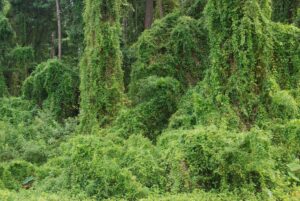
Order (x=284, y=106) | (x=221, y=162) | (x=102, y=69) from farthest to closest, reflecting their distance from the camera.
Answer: (x=102, y=69)
(x=284, y=106)
(x=221, y=162)

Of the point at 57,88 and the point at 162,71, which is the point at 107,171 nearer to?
the point at 162,71

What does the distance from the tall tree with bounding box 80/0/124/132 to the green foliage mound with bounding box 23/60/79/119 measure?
3494 mm

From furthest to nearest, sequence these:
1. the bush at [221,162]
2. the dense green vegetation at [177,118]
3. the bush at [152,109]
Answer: the bush at [152,109] < the dense green vegetation at [177,118] < the bush at [221,162]

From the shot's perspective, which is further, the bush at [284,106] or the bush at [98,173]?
the bush at [284,106]

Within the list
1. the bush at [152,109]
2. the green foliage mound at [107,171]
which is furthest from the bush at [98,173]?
the bush at [152,109]

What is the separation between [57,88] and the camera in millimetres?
14703

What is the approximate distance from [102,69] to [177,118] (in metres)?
3.04

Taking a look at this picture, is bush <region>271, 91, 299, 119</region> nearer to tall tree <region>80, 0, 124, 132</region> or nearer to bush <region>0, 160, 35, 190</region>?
tall tree <region>80, 0, 124, 132</region>

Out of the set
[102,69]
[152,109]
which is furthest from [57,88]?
[152,109]

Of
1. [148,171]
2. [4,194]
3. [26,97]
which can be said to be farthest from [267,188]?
[26,97]

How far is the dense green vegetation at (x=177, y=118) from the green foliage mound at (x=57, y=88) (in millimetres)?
54

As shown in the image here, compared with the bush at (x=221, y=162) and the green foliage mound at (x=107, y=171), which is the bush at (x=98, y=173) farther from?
the bush at (x=221, y=162)

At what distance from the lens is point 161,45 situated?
11812 millimetres

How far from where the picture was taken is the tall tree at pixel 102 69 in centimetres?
1077
